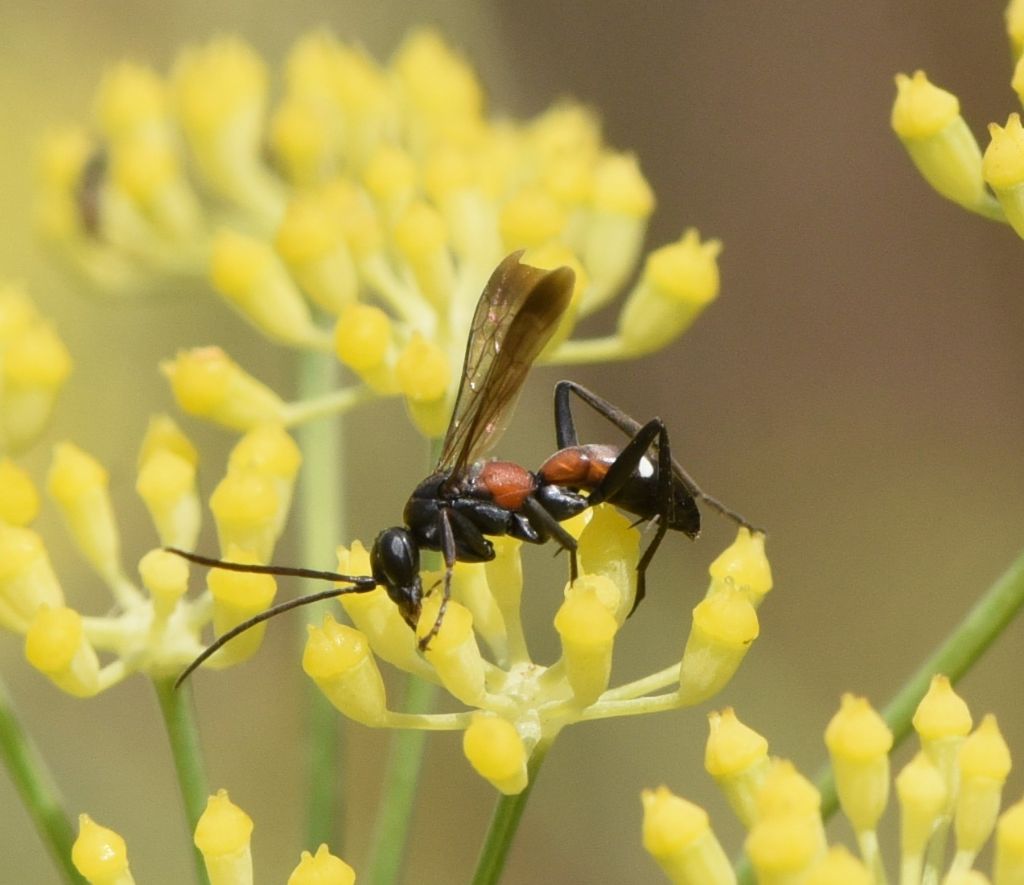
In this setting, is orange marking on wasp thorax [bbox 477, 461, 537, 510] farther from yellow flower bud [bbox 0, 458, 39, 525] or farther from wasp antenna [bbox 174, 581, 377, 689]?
yellow flower bud [bbox 0, 458, 39, 525]

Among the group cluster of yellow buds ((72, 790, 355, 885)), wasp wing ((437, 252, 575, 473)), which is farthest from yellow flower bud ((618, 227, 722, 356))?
cluster of yellow buds ((72, 790, 355, 885))

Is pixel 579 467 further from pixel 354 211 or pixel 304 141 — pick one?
pixel 304 141

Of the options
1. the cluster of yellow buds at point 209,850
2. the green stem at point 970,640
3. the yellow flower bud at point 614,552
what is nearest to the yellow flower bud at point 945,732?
the green stem at point 970,640

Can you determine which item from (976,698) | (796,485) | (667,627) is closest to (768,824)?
(667,627)

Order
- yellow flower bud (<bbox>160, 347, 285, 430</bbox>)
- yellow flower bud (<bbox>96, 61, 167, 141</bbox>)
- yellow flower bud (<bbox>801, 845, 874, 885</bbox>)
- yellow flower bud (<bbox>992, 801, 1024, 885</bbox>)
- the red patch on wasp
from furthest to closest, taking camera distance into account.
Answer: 1. yellow flower bud (<bbox>96, 61, 167, 141</bbox>)
2. yellow flower bud (<bbox>160, 347, 285, 430</bbox>)
3. the red patch on wasp
4. yellow flower bud (<bbox>992, 801, 1024, 885</bbox>)
5. yellow flower bud (<bbox>801, 845, 874, 885</bbox>)

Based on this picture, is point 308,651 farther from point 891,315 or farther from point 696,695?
point 891,315

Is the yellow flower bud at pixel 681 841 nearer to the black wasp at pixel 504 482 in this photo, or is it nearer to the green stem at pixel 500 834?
the green stem at pixel 500 834
